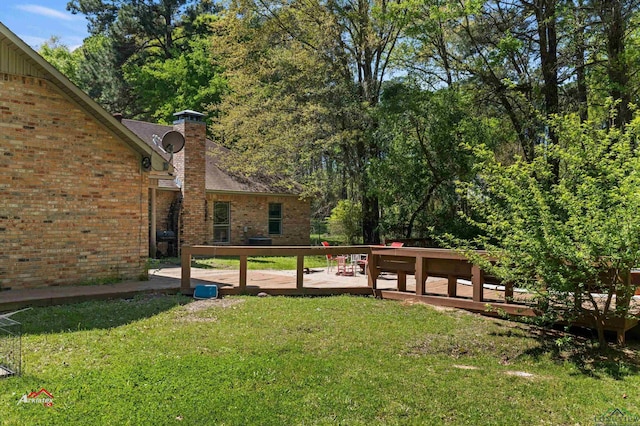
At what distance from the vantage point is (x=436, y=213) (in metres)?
18.8

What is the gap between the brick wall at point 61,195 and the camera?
8.90m

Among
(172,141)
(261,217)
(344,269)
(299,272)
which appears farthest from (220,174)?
(299,272)

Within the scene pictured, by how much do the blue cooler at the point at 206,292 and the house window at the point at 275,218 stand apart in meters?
11.5

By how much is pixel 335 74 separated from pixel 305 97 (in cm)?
145

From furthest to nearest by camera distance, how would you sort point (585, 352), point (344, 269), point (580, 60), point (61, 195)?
point (580, 60)
point (344, 269)
point (61, 195)
point (585, 352)

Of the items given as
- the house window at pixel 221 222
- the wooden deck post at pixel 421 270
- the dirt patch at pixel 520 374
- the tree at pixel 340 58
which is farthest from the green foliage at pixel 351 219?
the dirt patch at pixel 520 374

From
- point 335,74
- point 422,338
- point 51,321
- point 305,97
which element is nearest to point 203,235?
point 305,97

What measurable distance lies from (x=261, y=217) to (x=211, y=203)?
8.14 ft

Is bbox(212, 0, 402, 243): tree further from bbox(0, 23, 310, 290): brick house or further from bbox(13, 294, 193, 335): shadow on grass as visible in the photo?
bbox(13, 294, 193, 335): shadow on grass

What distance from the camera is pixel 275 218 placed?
68.3 ft

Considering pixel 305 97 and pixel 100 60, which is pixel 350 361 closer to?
pixel 305 97

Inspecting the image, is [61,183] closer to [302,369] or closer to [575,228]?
[302,369]

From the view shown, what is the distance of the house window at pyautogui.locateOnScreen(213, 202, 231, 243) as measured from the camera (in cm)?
1877

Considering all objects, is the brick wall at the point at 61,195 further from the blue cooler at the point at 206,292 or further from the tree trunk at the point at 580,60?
the tree trunk at the point at 580,60
